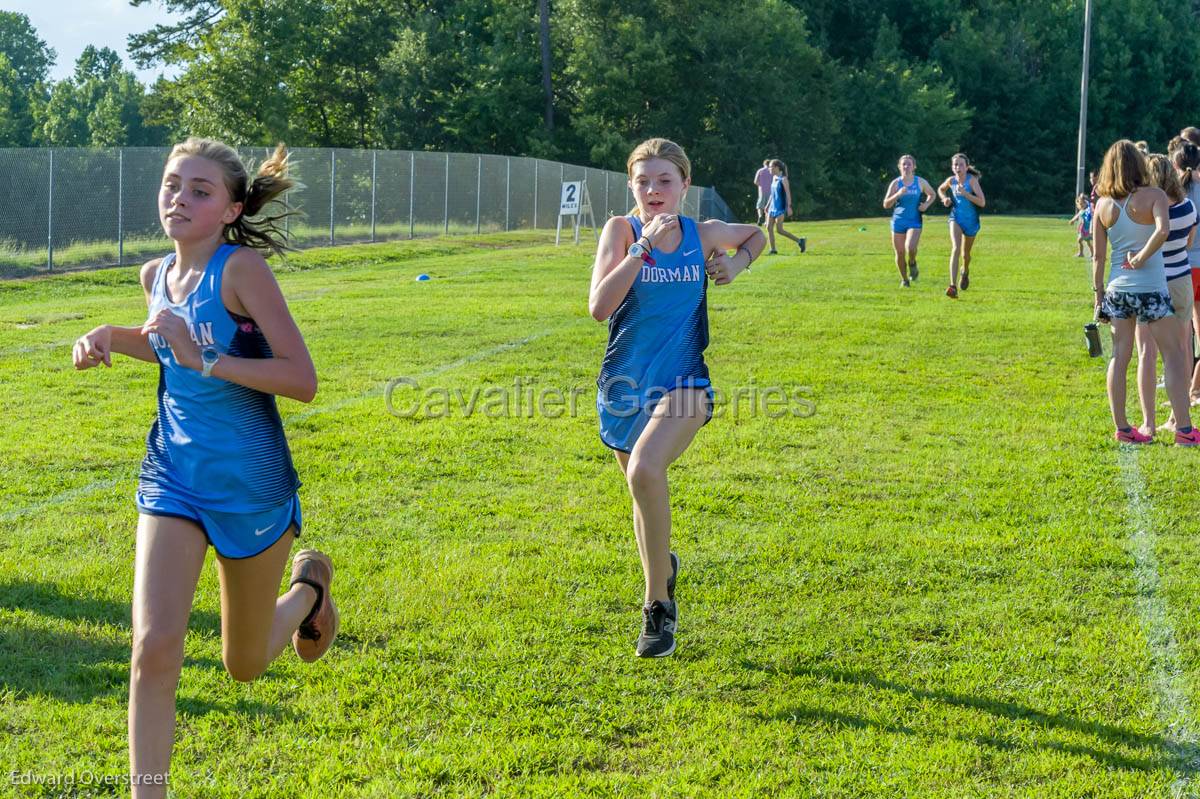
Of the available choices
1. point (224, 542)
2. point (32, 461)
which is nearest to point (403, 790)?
point (224, 542)

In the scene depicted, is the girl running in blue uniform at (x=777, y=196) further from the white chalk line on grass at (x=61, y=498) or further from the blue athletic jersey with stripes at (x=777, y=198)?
the white chalk line on grass at (x=61, y=498)

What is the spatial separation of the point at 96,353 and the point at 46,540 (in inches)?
132

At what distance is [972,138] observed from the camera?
228 ft

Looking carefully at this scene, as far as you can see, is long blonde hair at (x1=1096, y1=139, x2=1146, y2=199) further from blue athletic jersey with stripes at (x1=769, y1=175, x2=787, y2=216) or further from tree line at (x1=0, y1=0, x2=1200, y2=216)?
tree line at (x1=0, y1=0, x2=1200, y2=216)

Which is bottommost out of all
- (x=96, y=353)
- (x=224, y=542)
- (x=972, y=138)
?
(x=224, y=542)

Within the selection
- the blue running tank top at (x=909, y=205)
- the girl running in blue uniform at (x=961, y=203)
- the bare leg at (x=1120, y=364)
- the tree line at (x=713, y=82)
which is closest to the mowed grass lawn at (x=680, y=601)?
the bare leg at (x=1120, y=364)

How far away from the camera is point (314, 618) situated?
438 cm

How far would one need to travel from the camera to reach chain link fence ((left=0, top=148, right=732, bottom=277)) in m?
21.8

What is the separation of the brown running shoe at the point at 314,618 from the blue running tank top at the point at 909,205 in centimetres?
1599

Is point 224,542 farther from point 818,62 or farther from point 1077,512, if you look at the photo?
point 818,62

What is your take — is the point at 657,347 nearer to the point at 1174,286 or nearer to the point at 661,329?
the point at 661,329

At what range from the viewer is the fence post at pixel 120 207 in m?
23.1

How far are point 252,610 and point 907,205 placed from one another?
1701cm

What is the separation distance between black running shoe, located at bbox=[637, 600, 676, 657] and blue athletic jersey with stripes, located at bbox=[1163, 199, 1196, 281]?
582cm
